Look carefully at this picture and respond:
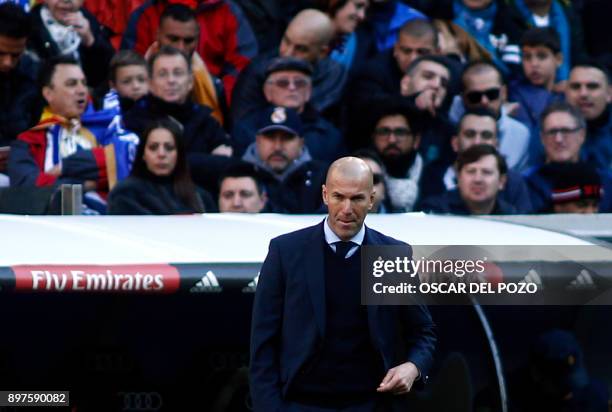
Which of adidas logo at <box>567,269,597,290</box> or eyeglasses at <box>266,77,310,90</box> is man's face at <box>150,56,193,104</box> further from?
adidas logo at <box>567,269,597,290</box>

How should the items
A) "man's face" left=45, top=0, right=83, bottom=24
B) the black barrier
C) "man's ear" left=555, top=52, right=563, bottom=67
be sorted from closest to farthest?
the black barrier
"man's face" left=45, top=0, right=83, bottom=24
"man's ear" left=555, top=52, right=563, bottom=67

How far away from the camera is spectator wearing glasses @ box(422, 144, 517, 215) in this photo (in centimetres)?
920

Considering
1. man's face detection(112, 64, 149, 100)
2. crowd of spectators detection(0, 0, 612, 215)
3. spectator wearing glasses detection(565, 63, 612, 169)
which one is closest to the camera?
crowd of spectators detection(0, 0, 612, 215)

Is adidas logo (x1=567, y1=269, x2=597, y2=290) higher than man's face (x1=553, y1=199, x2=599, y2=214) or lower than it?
lower

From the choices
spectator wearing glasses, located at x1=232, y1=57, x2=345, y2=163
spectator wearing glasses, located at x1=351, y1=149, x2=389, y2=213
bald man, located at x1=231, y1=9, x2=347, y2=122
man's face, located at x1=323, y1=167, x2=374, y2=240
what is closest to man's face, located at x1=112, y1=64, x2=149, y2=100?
spectator wearing glasses, located at x1=232, y1=57, x2=345, y2=163

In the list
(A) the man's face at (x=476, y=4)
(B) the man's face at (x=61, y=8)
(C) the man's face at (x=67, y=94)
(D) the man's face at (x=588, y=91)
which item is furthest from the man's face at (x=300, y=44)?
(D) the man's face at (x=588, y=91)

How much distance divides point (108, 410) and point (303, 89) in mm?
3257

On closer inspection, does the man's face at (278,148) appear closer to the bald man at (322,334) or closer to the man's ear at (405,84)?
the man's ear at (405,84)

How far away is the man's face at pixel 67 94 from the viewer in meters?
8.92

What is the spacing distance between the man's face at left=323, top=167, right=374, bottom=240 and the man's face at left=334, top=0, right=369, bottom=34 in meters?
5.67

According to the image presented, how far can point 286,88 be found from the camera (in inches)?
385

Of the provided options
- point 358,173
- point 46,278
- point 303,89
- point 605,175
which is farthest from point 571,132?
point 358,173

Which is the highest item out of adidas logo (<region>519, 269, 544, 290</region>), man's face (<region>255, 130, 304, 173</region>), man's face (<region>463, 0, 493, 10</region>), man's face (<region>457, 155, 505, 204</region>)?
man's face (<region>463, 0, 493, 10</region>)

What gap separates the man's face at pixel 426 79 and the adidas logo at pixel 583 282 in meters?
3.44
